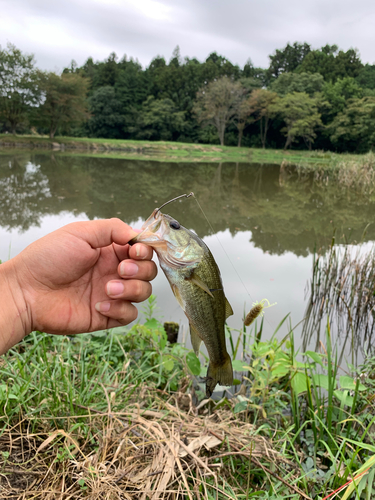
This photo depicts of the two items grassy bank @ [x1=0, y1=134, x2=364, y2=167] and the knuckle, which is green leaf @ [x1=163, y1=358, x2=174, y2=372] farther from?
grassy bank @ [x1=0, y1=134, x2=364, y2=167]

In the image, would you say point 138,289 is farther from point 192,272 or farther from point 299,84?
point 299,84

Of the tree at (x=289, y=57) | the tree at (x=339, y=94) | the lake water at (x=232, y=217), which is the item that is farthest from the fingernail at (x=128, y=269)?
the tree at (x=289, y=57)

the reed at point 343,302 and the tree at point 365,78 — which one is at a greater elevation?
the tree at point 365,78

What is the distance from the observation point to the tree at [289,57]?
7512 centimetres

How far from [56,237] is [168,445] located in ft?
4.67

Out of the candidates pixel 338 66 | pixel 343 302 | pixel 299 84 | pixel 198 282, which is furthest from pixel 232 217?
pixel 338 66

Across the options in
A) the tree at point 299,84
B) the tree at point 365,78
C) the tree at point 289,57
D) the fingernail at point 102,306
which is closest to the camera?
the fingernail at point 102,306

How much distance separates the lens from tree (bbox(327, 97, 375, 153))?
1636 inches

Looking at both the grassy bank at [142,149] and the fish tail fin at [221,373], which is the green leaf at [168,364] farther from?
the grassy bank at [142,149]

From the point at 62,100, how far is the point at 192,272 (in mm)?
44097

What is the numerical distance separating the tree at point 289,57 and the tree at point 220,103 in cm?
3706

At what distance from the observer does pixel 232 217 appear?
31.3 ft

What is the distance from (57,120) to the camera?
39.7m

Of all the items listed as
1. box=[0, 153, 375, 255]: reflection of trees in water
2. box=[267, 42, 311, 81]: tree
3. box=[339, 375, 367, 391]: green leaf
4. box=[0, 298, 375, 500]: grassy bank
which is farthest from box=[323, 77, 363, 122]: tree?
box=[0, 298, 375, 500]: grassy bank
